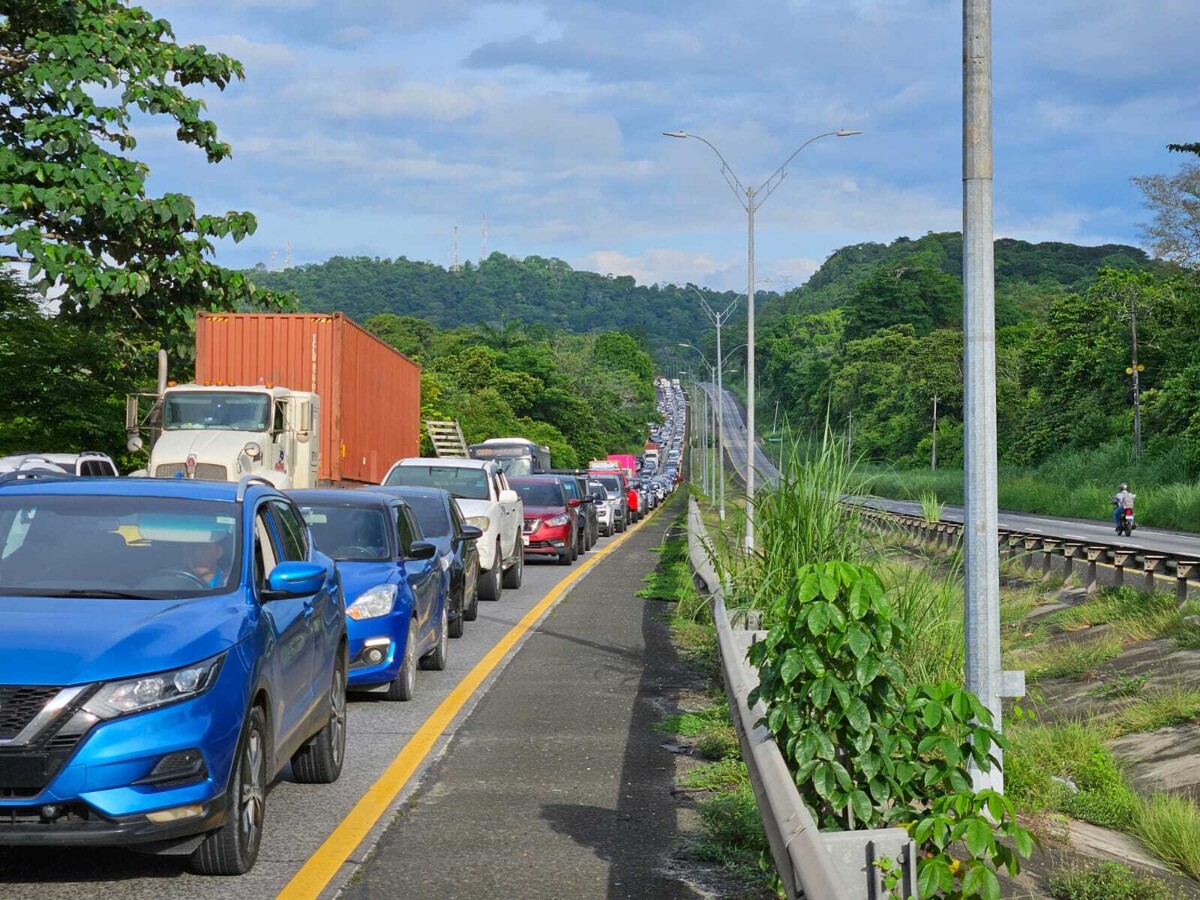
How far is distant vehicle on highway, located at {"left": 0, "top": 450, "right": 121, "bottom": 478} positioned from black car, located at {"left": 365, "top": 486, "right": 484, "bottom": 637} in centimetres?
514

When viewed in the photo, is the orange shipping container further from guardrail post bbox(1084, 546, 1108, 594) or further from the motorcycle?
the motorcycle

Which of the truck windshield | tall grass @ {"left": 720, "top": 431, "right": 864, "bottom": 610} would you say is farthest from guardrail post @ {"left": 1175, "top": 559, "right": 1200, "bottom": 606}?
the truck windshield

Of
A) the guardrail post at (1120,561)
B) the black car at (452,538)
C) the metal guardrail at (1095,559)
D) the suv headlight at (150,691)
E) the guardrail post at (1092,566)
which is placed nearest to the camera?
the suv headlight at (150,691)

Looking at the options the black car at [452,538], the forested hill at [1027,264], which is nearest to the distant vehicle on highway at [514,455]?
the black car at [452,538]

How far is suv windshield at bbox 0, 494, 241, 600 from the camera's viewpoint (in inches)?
268

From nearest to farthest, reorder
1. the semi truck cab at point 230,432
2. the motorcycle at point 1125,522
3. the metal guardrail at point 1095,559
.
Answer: the metal guardrail at point 1095,559 → the semi truck cab at point 230,432 → the motorcycle at point 1125,522

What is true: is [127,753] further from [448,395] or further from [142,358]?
[448,395]

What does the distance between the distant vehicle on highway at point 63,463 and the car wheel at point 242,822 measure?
13160 millimetres

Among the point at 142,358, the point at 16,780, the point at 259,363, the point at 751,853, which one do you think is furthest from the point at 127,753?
the point at 142,358

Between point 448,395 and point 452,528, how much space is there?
247ft

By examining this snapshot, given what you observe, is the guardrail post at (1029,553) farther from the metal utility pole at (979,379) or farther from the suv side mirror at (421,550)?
the metal utility pole at (979,379)

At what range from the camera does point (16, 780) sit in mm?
5535

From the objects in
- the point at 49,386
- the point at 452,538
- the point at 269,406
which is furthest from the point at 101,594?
the point at 49,386

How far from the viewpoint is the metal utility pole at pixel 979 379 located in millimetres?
6727
